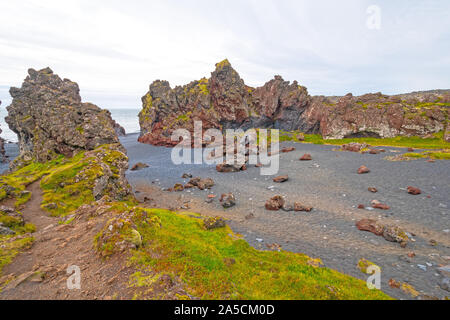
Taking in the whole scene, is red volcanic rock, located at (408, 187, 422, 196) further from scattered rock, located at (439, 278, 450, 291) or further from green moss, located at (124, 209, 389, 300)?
green moss, located at (124, 209, 389, 300)

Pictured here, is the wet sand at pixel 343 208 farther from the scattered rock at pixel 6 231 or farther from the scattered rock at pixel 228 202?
the scattered rock at pixel 6 231

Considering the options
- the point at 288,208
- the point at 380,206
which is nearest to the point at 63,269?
the point at 288,208

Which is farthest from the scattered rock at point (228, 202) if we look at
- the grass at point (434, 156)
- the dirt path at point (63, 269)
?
the grass at point (434, 156)

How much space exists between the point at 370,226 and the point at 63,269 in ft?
71.3

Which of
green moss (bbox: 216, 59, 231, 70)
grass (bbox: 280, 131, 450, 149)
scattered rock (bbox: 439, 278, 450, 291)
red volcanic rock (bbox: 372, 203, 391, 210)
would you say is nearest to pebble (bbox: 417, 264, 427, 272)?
scattered rock (bbox: 439, 278, 450, 291)

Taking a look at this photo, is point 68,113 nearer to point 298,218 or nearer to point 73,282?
point 73,282

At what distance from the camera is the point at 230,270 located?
10.1 m

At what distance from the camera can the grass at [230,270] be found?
27.4 feet

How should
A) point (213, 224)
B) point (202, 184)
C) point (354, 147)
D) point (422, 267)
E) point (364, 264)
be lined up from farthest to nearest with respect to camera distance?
1. point (354, 147)
2. point (202, 184)
3. point (213, 224)
4. point (364, 264)
5. point (422, 267)

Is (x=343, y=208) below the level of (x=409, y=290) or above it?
above

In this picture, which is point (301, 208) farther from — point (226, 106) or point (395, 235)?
point (226, 106)

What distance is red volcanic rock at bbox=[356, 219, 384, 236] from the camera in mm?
15536
